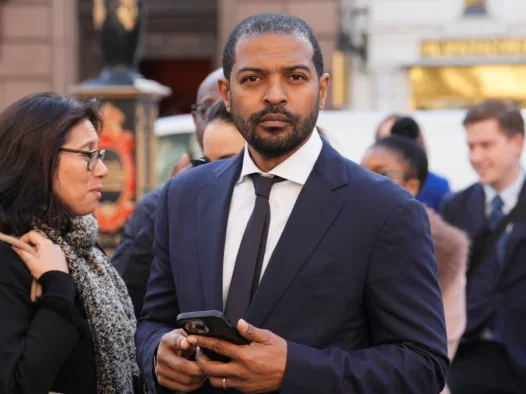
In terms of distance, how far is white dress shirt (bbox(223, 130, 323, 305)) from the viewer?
284 centimetres

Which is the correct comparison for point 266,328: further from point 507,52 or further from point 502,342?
point 507,52

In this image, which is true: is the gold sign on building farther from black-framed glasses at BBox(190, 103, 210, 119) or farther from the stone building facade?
black-framed glasses at BBox(190, 103, 210, 119)

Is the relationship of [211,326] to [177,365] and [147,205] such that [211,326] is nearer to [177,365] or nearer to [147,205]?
[177,365]

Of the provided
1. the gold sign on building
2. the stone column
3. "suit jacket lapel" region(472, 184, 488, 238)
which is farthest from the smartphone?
the gold sign on building

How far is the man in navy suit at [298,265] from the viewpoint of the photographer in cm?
265

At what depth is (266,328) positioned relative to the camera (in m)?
2.71

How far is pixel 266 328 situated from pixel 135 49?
8219mm

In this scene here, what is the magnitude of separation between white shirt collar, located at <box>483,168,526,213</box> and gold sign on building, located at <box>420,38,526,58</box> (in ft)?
49.1

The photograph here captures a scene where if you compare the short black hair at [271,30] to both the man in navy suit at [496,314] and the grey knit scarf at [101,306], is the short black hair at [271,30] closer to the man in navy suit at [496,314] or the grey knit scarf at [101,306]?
the grey knit scarf at [101,306]

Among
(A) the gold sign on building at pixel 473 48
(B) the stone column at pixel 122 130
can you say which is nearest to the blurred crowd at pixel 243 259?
(B) the stone column at pixel 122 130

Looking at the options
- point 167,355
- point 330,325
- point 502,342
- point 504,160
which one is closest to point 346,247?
point 330,325

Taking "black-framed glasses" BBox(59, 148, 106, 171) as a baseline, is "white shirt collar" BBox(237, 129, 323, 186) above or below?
above

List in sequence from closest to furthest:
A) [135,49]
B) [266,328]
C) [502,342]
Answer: [266,328]
[502,342]
[135,49]

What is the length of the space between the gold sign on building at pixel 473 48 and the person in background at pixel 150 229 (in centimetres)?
1672
